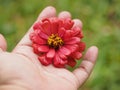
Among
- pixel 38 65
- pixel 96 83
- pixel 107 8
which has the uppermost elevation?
pixel 38 65

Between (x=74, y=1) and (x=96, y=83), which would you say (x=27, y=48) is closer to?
(x=96, y=83)

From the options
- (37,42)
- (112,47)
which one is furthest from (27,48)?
(112,47)

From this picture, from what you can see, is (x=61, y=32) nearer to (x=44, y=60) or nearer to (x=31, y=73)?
(x=44, y=60)

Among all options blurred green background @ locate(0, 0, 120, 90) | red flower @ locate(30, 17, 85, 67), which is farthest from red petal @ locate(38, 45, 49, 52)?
blurred green background @ locate(0, 0, 120, 90)

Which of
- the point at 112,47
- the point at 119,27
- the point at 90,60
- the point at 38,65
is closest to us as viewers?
the point at 38,65

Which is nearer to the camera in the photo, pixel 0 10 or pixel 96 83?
pixel 96 83
